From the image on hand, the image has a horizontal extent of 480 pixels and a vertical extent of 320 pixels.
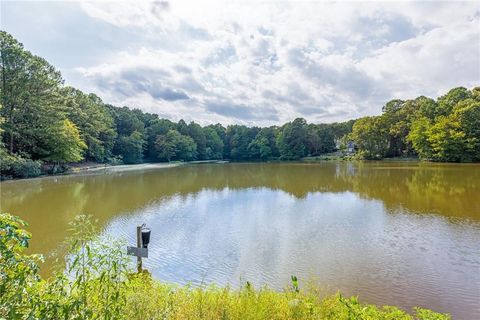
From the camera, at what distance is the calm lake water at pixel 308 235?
6.51 meters

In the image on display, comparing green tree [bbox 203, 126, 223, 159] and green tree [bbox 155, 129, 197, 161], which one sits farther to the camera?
green tree [bbox 203, 126, 223, 159]

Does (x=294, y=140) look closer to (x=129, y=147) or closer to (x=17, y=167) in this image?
(x=129, y=147)

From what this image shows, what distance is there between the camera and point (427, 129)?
47.2 m

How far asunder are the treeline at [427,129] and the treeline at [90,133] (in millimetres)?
17007

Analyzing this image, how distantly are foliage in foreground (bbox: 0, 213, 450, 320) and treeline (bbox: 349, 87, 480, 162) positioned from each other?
48.1m

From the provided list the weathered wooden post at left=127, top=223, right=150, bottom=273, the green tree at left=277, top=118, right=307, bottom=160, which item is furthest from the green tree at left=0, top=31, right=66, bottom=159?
the green tree at left=277, top=118, right=307, bottom=160

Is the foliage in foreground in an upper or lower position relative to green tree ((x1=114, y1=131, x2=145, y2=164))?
lower

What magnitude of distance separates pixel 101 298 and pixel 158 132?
67974 millimetres

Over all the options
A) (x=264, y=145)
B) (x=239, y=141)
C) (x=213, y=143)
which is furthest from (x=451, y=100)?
(x=213, y=143)

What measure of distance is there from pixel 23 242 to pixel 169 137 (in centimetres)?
6496

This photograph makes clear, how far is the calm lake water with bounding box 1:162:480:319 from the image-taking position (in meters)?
6.51

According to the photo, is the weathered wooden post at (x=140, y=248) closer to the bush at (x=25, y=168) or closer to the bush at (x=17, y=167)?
the bush at (x=17, y=167)

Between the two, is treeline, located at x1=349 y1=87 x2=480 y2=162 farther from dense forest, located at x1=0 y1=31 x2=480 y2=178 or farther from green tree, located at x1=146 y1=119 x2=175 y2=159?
green tree, located at x1=146 y1=119 x2=175 y2=159

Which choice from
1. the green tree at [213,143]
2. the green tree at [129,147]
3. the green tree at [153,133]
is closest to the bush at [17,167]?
the green tree at [129,147]
